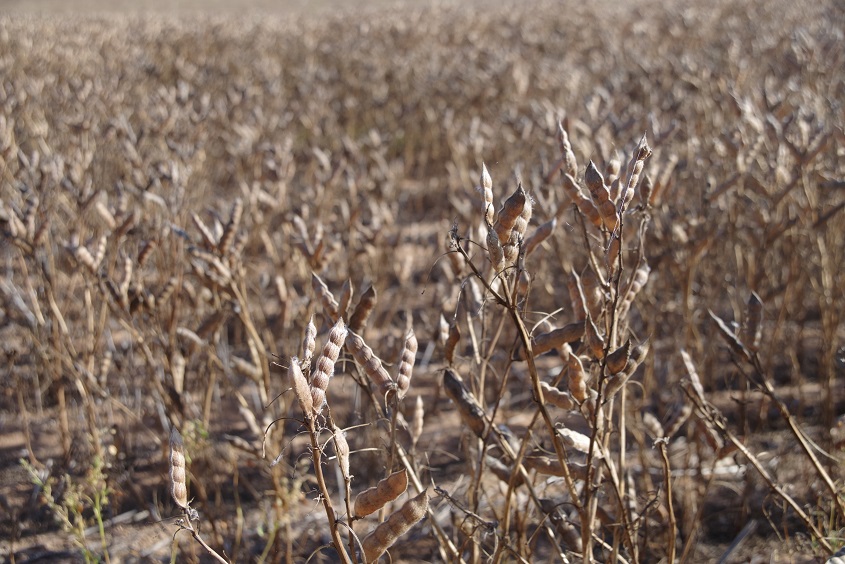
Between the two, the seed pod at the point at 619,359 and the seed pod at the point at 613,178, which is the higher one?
the seed pod at the point at 613,178

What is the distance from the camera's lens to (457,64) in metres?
7.62

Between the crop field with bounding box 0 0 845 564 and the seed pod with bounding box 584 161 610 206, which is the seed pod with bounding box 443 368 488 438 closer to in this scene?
the crop field with bounding box 0 0 845 564

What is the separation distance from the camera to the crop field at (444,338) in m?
1.52

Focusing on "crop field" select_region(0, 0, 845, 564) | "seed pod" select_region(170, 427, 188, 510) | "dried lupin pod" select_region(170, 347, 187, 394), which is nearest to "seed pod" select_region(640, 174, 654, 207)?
"crop field" select_region(0, 0, 845, 564)

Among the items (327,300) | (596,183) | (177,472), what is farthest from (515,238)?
(177,472)

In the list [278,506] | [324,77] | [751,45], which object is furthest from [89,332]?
[751,45]

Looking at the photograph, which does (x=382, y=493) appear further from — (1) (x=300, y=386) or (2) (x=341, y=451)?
(1) (x=300, y=386)

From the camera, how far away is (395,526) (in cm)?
119

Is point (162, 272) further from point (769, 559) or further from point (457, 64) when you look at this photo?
A: point (457, 64)

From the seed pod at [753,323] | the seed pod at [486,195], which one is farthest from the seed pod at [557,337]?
the seed pod at [753,323]

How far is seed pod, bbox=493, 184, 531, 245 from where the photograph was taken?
1.21 meters

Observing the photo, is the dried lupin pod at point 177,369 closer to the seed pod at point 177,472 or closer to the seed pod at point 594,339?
the seed pod at point 177,472

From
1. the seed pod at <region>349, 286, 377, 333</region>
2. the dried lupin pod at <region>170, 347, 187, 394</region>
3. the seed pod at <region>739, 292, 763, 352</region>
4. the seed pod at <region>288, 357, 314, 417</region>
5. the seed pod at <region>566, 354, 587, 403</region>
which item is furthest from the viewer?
the dried lupin pod at <region>170, 347, 187, 394</region>

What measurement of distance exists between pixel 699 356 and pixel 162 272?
2.19 m
